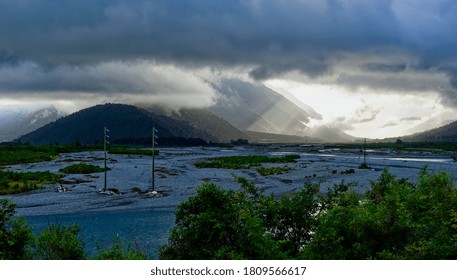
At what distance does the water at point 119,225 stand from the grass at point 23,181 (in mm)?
21871

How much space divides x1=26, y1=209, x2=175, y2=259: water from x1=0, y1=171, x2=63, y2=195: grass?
21.9m

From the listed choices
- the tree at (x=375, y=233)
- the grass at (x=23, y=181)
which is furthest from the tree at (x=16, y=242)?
the grass at (x=23, y=181)

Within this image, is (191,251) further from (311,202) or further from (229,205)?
(311,202)

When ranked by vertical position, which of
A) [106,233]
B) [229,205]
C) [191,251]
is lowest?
[106,233]

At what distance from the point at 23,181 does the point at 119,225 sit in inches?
1554

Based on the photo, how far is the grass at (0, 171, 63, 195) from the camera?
68713 mm

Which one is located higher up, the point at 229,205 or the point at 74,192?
the point at 229,205

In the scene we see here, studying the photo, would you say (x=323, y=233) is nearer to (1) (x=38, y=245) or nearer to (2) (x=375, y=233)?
(2) (x=375, y=233)

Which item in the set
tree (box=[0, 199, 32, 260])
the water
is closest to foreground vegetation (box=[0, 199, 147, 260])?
tree (box=[0, 199, 32, 260])

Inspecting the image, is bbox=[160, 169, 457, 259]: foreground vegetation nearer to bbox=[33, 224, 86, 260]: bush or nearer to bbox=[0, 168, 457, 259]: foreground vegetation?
bbox=[0, 168, 457, 259]: foreground vegetation
